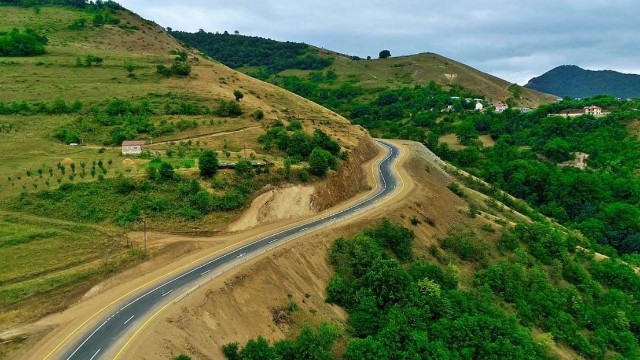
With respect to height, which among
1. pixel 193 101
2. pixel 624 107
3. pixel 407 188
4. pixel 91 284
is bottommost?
pixel 91 284

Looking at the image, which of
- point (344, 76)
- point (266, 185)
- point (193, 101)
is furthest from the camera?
point (344, 76)

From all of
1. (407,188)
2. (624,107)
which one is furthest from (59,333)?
(624,107)

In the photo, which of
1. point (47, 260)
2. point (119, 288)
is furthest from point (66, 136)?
point (119, 288)

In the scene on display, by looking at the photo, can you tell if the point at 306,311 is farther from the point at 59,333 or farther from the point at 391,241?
the point at 59,333

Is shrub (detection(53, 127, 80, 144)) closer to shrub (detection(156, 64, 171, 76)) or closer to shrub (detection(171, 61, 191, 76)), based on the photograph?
shrub (detection(156, 64, 171, 76))

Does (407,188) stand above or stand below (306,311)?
above

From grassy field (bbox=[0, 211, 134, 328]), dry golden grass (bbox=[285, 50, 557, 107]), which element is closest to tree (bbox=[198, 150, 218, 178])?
grassy field (bbox=[0, 211, 134, 328])

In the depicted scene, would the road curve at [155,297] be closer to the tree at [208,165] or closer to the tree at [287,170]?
the tree at [287,170]
